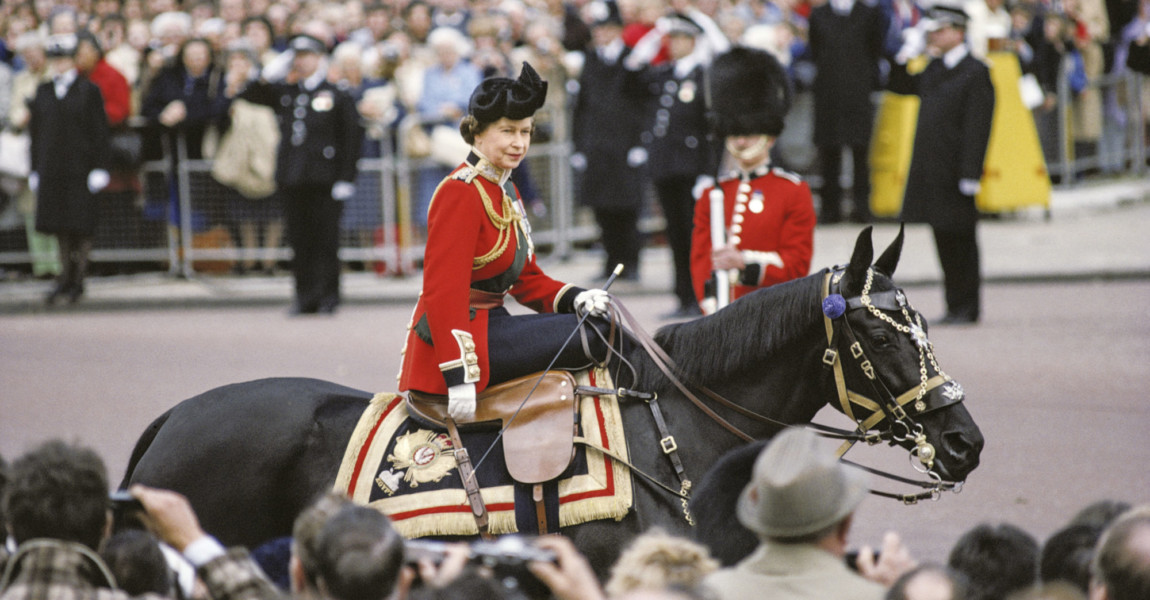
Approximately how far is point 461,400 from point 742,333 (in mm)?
876

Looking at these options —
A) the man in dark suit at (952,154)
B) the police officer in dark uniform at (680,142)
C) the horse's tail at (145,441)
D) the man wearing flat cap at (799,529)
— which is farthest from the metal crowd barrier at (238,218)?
the man wearing flat cap at (799,529)

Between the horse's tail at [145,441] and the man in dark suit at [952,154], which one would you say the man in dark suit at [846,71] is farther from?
the horse's tail at [145,441]

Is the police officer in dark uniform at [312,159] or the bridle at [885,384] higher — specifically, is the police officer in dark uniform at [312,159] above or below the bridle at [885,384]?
above

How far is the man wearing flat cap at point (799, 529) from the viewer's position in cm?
288

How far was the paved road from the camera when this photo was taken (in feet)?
22.5

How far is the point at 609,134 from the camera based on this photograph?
43.0 feet

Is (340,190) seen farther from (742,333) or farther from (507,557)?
(507,557)

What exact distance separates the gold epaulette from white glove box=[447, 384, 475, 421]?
0.65 m

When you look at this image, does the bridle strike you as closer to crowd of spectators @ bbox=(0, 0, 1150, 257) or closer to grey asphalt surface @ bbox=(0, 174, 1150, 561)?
grey asphalt surface @ bbox=(0, 174, 1150, 561)

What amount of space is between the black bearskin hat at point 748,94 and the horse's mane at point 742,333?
217 cm

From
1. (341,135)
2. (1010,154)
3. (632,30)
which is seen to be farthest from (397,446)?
(1010,154)

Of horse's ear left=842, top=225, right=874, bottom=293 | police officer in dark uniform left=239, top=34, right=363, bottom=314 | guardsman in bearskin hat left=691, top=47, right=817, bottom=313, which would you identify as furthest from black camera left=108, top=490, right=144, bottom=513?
police officer in dark uniform left=239, top=34, right=363, bottom=314

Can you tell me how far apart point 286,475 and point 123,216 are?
10148 millimetres

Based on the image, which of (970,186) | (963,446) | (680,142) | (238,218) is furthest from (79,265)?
(963,446)
